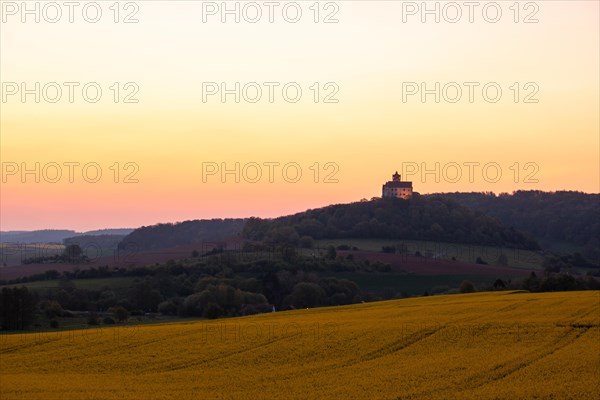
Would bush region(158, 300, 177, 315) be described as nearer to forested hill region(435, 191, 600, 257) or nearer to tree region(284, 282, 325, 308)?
tree region(284, 282, 325, 308)

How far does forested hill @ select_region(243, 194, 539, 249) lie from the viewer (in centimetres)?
15400

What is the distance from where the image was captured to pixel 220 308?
3489 inches

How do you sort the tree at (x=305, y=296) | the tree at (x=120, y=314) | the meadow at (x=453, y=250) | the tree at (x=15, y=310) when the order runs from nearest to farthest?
1. the tree at (x=15, y=310)
2. the tree at (x=120, y=314)
3. the tree at (x=305, y=296)
4. the meadow at (x=453, y=250)

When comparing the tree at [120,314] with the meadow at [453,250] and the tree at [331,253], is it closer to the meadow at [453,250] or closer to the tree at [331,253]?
the tree at [331,253]

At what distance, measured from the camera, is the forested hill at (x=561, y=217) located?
6550 inches

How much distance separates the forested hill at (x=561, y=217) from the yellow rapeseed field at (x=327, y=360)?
121 m

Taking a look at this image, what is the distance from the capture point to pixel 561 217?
17862 cm

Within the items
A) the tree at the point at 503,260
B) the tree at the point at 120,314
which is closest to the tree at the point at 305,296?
the tree at the point at 120,314

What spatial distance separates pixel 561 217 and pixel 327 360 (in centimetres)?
15563

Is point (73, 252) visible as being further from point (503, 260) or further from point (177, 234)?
point (503, 260)

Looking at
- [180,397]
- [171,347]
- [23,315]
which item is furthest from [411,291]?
[180,397]

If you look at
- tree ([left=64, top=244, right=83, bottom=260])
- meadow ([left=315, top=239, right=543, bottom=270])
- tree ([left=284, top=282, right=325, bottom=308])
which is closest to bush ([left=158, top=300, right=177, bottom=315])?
tree ([left=284, top=282, right=325, bottom=308])

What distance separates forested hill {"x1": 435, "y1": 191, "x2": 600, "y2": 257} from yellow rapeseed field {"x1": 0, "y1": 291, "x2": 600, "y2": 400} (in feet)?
396

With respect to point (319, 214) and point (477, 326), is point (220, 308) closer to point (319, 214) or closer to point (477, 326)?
point (477, 326)
